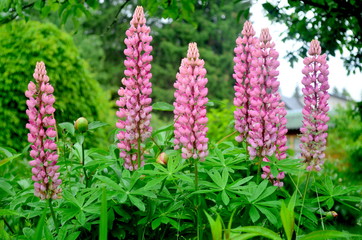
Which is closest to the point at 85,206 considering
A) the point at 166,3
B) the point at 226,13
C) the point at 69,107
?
the point at 166,3

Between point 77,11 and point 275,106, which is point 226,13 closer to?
point 77,11

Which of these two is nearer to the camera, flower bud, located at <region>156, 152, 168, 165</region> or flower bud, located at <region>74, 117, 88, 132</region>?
flower bud, located at <region>74, 117, 88, 132</region>

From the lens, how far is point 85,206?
1.92 metres

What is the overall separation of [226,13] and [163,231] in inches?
1077

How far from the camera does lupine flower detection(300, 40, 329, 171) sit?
6.89ft

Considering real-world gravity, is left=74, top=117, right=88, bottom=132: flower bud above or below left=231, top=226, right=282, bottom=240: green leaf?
above

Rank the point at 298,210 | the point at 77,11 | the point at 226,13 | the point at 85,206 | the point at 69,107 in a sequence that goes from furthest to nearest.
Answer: the point at 226,13 < the point at 69,107 < the point at 77,11 < the point at 298,210 < the point at 85,206

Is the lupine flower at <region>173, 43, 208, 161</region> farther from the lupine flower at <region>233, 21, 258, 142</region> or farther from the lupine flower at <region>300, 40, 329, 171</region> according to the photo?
the lupine flower at <region>300, 40, 329, 171</region>

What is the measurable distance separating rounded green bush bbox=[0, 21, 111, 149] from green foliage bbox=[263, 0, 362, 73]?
2886 millimetres

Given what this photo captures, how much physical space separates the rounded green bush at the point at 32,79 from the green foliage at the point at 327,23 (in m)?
2.89

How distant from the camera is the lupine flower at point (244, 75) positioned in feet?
6.77

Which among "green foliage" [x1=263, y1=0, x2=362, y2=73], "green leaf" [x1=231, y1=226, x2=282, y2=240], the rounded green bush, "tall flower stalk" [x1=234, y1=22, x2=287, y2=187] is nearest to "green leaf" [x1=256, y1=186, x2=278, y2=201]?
"tall flower stalk" [x1=234, y1=22, x2=287, y2=187]

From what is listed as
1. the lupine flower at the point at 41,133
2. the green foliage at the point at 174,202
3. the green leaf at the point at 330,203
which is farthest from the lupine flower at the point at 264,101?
the lupine flower at the point at 41,133

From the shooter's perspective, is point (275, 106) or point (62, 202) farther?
point (62, 202)
